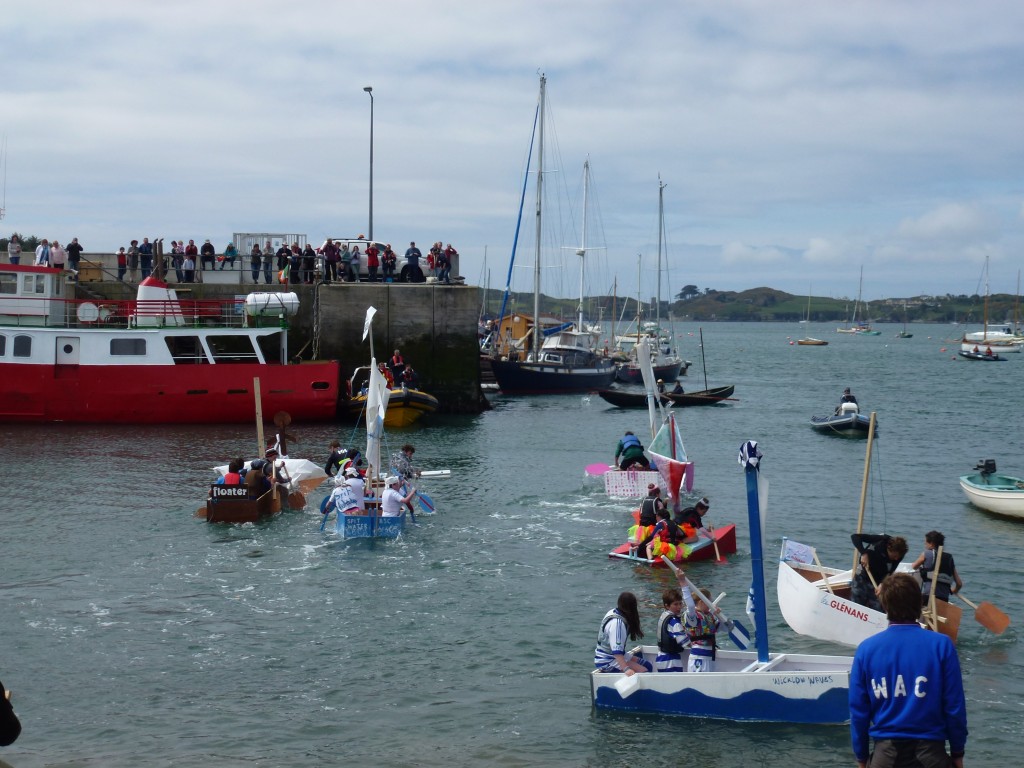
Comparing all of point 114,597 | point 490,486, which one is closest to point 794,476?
point 490,486

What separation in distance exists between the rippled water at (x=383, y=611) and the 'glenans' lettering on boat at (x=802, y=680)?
561 millimetres

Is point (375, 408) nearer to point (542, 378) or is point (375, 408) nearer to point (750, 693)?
point (750, 693)

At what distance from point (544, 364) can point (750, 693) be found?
1782 inches

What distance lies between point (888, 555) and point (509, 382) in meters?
41.8

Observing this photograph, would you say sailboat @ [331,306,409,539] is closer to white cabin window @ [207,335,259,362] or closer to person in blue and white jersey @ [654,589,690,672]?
person in blue and white jersey @ [654,589,690,672]

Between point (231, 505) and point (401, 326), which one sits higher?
point (401, 326)

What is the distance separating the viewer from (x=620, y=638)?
1149 centimetres

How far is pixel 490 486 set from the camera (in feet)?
88.7

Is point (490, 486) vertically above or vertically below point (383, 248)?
below

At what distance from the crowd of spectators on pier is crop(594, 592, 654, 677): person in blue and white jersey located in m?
32.5

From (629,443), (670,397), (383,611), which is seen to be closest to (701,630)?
(383,611)

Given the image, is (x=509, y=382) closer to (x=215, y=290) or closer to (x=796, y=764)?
(x=215, y=290)

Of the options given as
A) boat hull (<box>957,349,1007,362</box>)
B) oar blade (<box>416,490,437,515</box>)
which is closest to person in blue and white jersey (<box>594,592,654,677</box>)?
oar blade (<box>416,490,437,515</box>)

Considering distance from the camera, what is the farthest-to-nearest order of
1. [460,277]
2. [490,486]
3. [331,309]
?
[460,277]
[331,309]
[490,486]
